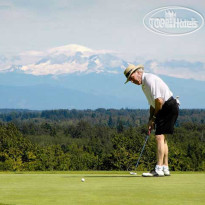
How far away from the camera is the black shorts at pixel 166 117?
1059 centimetres

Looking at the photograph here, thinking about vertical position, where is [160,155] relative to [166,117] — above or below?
below

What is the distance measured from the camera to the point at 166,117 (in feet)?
35.0

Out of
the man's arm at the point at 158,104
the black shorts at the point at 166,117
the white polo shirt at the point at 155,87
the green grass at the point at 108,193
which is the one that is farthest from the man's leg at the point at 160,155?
the green grass at the point at 108,193

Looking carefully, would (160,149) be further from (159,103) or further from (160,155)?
(159,103)

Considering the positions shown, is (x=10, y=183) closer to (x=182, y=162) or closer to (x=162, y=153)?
(x=162, y=153)

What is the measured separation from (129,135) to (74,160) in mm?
12248

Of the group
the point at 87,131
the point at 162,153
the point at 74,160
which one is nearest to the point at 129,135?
the point at 74,160

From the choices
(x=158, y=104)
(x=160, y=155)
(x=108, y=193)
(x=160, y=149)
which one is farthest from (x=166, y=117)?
(x=108, y=193)

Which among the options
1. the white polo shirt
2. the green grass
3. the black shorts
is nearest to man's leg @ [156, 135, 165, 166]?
the black shorts

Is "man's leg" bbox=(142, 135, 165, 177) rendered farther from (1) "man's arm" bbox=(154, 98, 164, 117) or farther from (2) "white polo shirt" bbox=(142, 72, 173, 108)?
(2) "white polo shirt" bbox=(142, 72, 173, 108)

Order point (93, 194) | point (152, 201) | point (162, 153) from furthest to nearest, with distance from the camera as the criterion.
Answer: point (162, 153)
point (93, 194)
point (152, 201)

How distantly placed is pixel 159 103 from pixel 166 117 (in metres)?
0.41

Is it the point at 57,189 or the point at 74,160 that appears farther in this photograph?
the point at 74,160

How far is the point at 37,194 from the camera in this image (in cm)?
763
